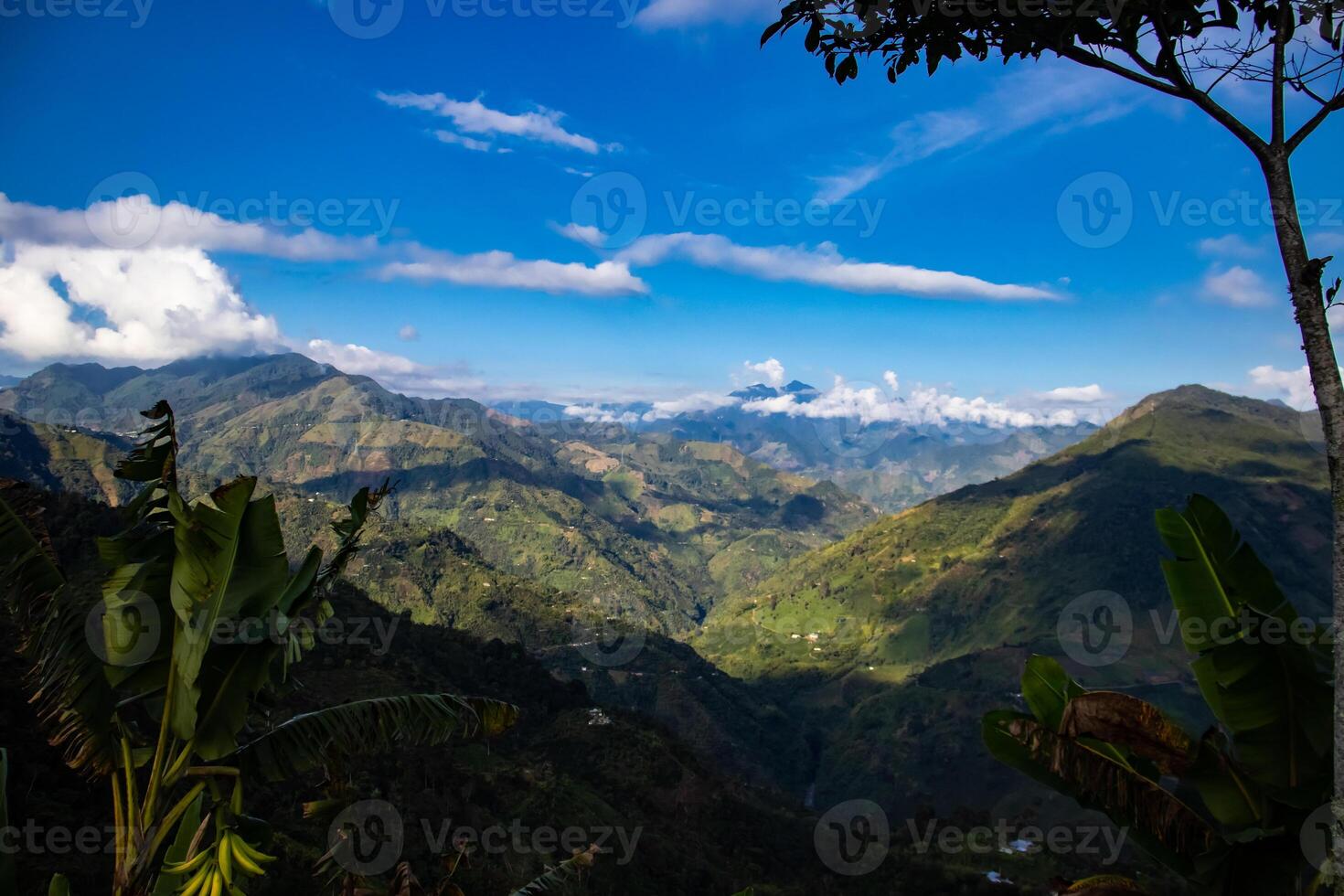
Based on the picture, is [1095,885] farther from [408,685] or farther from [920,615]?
[920,615]

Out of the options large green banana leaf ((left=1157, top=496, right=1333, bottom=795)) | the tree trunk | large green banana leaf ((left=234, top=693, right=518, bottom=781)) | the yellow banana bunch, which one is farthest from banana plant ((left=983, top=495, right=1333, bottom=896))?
the yellow banana bunch

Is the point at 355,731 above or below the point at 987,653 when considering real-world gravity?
above

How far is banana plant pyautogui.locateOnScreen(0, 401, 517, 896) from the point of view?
508 centimetres

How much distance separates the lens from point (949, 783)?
111438 mm

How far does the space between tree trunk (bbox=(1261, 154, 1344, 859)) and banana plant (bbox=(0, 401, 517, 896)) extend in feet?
21.0

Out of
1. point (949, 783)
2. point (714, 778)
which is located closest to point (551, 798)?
point (714, 778)

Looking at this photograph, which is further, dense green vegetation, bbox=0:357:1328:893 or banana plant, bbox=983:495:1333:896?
dense green vegetation, bbox=0:357:1328:893

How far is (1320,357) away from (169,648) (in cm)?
768

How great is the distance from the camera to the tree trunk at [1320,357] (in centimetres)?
423

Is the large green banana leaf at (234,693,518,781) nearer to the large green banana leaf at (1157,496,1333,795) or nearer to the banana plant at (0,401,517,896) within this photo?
the banana plant at (0,401,517,896)

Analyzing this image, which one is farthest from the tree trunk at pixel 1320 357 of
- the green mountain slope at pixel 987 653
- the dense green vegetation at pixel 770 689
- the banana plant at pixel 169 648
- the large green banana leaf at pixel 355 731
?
the green mountain slope at pixel 987 653

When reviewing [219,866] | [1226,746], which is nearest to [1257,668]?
[1226,746]

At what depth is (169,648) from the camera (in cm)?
538

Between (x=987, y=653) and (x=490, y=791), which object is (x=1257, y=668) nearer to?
(x=490, y=791)
